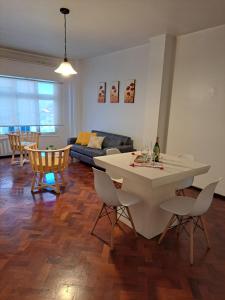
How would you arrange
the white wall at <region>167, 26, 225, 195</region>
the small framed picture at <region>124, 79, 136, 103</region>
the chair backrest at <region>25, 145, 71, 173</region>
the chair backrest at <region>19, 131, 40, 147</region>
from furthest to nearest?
→ the chair backrest at <region>19, 131, 40, 147</region> → the small framed picture at <region>124, 79, 136, 103</region> → the white wall at <region>167, 26, 225, 195</region> → the chair backrest at <region>25, 145, 71, 173</region>

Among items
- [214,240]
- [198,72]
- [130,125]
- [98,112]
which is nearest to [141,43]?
[198,72]

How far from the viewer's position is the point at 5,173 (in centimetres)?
420

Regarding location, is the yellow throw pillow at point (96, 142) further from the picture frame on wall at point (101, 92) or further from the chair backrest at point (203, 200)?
the chair backrest at point (203, 200)

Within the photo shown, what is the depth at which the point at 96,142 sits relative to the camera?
4.86 m

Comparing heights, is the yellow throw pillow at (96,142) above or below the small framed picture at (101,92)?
below

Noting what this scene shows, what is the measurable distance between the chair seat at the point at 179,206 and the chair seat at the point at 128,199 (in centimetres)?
27

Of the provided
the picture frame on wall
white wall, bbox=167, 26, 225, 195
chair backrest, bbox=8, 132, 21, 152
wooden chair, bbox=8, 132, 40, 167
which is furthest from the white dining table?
the picture frame on wall

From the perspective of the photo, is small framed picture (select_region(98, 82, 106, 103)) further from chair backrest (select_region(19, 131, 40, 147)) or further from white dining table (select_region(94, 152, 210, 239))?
white dining table (select_region(94, 152, 210, 239))

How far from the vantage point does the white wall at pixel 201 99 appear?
321cm

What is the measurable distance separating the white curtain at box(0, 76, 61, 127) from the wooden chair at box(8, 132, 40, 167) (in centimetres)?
55

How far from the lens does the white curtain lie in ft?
16.7

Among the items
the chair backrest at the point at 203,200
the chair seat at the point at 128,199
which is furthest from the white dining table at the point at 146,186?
the chair backrest at the point at 203,200

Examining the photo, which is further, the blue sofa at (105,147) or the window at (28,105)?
the window at (28,105)

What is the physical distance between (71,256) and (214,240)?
1.56m
